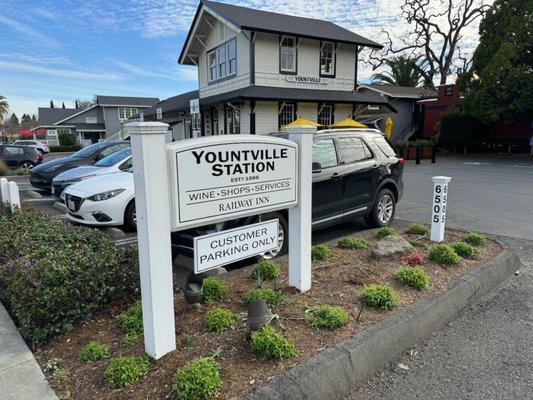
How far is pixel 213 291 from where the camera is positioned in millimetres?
3777

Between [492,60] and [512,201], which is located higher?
[492,60]

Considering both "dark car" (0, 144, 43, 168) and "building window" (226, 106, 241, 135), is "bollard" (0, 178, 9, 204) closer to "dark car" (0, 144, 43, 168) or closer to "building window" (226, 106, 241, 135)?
"building window" (226, 106, 241, 135)

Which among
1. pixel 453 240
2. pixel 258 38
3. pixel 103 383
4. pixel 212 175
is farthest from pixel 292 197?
pixel 258 38

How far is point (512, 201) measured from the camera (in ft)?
32.9

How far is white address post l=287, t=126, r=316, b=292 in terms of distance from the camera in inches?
148

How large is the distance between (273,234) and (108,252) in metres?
1.73

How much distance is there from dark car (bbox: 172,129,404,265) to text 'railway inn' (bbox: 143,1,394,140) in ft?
40.6

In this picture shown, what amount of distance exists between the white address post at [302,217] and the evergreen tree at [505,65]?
22.6 meters

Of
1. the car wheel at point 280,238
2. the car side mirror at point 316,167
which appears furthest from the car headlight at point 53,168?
the car side mirror at point 316,167

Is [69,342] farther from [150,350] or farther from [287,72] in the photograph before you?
[287,72]

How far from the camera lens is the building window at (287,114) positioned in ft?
68.9

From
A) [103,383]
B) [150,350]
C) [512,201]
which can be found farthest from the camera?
[512,201]

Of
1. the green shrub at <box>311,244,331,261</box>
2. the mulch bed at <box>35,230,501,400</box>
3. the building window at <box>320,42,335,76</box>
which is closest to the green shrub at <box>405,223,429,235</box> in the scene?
the mulch bed at <box>35,230,501,400</box>

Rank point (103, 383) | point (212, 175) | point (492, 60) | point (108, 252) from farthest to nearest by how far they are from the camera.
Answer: point (492, 60), point (108, 252), point (212, 175), point (103, 383)
